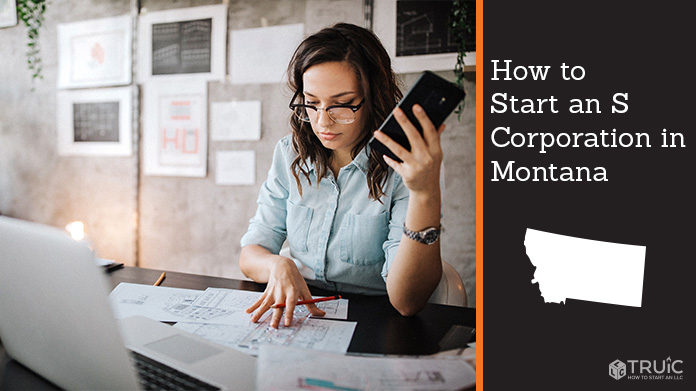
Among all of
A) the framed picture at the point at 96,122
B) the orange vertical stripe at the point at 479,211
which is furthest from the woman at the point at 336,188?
the framed picture at the point at 96,122

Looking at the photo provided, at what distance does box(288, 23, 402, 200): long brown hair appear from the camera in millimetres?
1249

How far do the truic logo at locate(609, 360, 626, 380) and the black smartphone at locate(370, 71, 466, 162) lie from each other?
562 millimetres

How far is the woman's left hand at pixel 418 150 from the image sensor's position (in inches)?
35.8

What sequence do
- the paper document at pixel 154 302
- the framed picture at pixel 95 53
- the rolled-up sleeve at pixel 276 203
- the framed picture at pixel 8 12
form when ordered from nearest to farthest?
the paper document at pixel 154 302 → the rolled-up sleeve at pixel 276 203 → the framed picture at pixel 95 53 → the framed picture at pixel 8 12

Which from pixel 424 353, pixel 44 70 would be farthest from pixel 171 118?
pixel 424 353

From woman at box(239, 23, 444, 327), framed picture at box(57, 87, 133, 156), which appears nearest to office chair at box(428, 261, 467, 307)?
woman at box(239, 23, 444, 327)

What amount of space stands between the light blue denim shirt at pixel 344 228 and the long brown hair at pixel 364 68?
0.12 feet

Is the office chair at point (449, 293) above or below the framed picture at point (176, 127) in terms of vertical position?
below

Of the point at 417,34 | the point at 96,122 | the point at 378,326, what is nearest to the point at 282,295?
the point at 378,326

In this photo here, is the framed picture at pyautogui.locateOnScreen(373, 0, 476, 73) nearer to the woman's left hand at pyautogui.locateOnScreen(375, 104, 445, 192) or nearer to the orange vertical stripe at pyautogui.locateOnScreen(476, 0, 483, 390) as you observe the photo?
the orange vertical stripe at pyautogui.locateOnScreen(476, 0, 483, 390)

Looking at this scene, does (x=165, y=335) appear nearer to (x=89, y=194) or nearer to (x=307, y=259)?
(x=307, y=259)

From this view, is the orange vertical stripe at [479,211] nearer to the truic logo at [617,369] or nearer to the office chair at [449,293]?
the truic logo at [617,369]

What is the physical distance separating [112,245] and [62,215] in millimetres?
519

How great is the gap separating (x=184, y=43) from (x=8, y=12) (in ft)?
5.28
